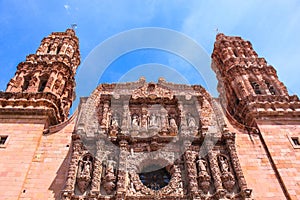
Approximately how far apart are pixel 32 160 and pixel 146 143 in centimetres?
566

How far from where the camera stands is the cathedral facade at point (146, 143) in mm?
13719

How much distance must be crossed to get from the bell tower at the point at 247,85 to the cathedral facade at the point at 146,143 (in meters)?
0.10

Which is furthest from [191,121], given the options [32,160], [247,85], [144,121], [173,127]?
[32,160]

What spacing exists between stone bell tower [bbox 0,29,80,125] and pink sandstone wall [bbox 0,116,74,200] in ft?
3.70

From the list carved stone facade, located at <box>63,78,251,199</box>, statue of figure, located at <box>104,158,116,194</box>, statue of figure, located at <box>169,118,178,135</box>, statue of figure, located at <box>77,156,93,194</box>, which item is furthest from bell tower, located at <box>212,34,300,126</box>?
statue of figure, located at <box>77,156,93,194</box>

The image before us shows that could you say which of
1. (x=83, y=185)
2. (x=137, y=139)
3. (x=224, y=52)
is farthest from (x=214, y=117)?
(x=224, y=52)

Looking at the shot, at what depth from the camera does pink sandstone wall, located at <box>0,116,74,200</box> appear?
533 inches

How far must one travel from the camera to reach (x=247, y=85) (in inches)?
847

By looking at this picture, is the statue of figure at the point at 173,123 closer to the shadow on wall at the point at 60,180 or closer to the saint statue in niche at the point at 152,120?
the saint statue in niche at the point at 152,120

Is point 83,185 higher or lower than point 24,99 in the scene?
lower

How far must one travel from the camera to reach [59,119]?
18969 millimetres

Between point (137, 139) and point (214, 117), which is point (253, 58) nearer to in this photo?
point (214, 117)

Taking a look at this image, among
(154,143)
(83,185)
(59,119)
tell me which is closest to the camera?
(83,185)

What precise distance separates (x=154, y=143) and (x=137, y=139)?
37.5 inches
